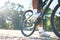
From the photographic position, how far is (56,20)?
87.2 inches

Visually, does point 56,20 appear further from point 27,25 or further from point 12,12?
point 12,12

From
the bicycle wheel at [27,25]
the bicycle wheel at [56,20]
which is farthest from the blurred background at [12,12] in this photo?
the bicycle wheel at [56,20]

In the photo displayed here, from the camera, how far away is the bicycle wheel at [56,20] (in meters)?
2.21

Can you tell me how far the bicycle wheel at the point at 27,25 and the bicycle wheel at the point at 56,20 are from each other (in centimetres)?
20

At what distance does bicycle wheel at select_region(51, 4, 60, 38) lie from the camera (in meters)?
2.21

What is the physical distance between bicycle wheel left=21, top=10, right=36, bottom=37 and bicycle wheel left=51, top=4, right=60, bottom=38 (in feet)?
0.66

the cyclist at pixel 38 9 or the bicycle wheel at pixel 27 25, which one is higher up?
the cyclist at pixel 38 9

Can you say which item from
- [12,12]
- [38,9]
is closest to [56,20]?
[38,9]

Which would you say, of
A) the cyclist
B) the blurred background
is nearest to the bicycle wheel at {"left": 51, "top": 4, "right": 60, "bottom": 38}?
the cyclist

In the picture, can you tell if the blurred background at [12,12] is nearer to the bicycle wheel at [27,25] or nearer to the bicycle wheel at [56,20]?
the bicycle wheel at [27,25]

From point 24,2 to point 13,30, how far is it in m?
0.29

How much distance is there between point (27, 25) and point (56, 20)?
11.3 inches

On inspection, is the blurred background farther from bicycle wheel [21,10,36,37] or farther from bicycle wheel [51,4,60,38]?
bicycle wheel [51,4,60,38]

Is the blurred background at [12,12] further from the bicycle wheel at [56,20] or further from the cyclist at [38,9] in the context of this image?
the bicycle wheel at [56,20]
